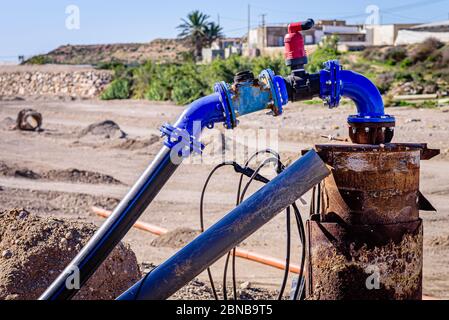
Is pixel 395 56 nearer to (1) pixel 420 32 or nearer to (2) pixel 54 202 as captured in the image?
(1) pixel 420 32

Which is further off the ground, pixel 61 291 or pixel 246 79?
pixel 246 79

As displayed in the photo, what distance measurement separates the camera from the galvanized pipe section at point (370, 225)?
9.60 feet

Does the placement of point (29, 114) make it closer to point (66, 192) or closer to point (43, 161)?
point (43, 161)

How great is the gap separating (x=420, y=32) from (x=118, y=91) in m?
19.6

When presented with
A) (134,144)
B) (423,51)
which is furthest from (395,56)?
(134,144)

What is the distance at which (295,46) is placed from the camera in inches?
123

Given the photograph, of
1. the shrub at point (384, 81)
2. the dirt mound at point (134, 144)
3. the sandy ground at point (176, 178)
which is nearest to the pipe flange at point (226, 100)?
the sandy ground at point (176, 178)

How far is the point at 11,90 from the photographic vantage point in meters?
44.7

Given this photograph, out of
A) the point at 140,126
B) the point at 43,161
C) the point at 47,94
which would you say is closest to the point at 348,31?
the point at 47,94

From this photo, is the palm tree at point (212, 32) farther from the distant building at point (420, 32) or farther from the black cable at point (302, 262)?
the black cable at point (302, 262)

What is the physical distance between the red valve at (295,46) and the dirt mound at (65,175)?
9.24 meters

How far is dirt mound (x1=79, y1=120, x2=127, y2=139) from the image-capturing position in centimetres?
1831
